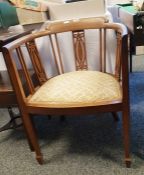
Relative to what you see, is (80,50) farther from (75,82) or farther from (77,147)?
(77,147)

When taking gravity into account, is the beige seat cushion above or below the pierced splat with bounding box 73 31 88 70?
below

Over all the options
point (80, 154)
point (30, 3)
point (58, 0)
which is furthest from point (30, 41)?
point (80, 154)

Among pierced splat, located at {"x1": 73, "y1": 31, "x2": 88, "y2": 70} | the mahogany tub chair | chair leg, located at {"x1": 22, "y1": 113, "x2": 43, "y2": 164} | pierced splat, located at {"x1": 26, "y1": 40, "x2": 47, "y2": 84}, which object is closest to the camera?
the mahogany tub chair

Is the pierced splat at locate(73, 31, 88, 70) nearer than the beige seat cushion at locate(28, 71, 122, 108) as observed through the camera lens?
No

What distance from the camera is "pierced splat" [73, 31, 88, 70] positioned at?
4.52ft

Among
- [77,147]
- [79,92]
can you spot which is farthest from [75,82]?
[77,147]

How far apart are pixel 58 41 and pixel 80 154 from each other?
727mm

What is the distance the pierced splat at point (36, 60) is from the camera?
1.27 metres

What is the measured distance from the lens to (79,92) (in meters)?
1.09

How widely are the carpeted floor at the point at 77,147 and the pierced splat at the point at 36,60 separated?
424 mm

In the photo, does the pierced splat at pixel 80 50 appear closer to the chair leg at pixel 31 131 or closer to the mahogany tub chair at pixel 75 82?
the mahogany tub chair at pixel 75 82

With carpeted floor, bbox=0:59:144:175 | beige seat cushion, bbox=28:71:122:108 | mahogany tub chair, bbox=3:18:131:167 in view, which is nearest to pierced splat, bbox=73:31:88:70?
mahogany tub chair, bbox=3:18:131:167

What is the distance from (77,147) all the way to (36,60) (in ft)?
1.92

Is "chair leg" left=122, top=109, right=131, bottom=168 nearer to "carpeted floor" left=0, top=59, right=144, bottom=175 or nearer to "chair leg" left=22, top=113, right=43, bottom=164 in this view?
"carpeted floor" left=0, top=59, right=144, bottom=175
